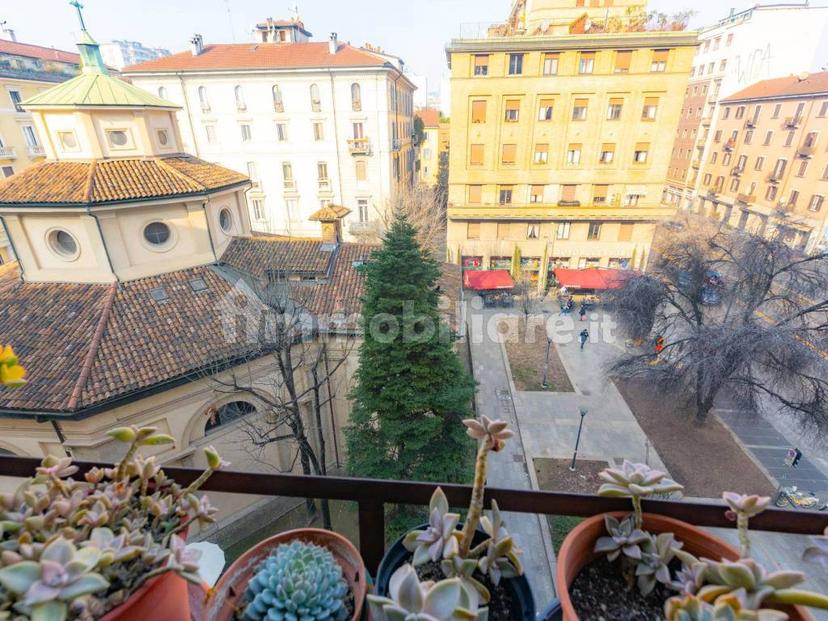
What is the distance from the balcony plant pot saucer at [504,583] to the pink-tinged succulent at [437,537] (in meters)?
0.18

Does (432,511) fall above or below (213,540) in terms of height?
above

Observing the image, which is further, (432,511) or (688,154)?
(688,154)

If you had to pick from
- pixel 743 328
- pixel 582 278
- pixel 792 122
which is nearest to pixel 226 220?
pixel 743 328

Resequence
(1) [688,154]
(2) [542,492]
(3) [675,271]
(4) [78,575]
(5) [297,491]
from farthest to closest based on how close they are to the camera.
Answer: (1) [688,154] → (3) [675,271] → (5) [297,491] → (2) [542,492] → (4) [78,575]

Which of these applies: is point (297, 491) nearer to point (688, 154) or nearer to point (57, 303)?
point (57, 303)

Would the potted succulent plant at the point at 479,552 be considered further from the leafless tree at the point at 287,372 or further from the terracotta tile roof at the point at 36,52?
the terracotta tile roof at the point at 36,52

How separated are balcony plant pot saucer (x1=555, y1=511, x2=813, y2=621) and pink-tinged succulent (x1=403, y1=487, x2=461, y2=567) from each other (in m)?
0.41

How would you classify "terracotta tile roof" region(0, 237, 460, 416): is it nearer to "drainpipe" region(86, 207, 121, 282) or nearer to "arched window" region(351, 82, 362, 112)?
"drainpipe" region(86, 207, 121, 282)

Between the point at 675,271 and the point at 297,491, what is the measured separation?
1573 centimetres

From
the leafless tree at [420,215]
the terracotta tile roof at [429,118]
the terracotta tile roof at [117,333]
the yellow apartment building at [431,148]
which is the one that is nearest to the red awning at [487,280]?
the leafless tree at [420,215]

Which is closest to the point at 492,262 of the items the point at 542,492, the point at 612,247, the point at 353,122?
the point at 612,247

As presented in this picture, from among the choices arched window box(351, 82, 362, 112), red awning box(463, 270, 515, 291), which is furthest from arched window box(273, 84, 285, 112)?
red awning box(463, 270, 515, 291)

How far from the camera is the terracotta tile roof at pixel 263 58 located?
80.7 feet

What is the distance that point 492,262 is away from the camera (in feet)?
86.3
